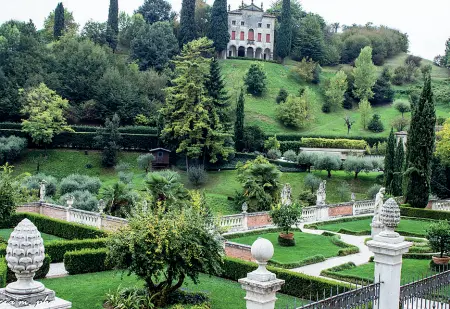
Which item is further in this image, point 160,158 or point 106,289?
point 160,158

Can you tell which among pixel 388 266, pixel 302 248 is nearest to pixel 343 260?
pixel 302 248

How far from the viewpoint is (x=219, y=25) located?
253 feet

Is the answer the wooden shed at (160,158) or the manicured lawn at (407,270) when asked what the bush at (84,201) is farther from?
the manicured lawn at (407,270)

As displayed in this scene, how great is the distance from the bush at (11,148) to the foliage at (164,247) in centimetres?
3361

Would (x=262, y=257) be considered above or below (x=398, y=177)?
above

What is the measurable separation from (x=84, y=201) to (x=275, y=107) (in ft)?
130

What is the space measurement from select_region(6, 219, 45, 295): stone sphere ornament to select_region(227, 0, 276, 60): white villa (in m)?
81.5

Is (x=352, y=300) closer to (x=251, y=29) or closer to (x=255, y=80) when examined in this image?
(x=255, y=80)

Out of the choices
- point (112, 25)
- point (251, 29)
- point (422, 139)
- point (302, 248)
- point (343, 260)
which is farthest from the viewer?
point (251, 29)

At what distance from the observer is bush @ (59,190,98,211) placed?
30.4m

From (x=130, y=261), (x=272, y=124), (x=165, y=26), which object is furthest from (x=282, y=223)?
(x=165, y=26)

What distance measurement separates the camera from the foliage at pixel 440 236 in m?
18.2

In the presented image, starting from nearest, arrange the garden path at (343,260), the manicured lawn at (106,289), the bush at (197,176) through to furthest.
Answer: the manicured lawn at (106,289) < the garden path at (343,260) < the bush at (197,176)

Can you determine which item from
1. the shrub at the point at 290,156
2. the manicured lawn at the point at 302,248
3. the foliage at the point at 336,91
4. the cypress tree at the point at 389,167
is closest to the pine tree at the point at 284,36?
the foliage at the point at 336,91
